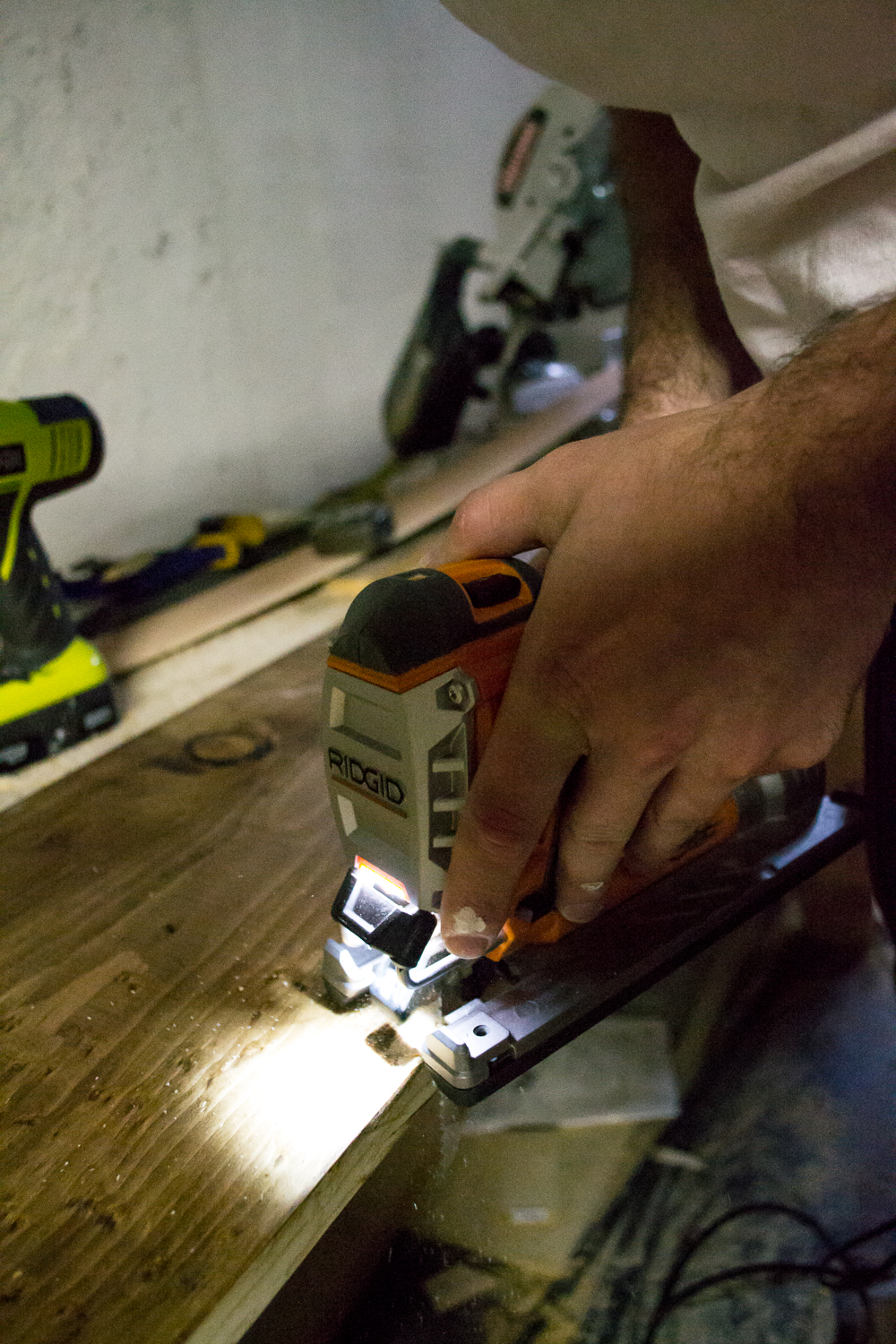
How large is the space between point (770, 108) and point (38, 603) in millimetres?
1057

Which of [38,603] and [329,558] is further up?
[38,603]

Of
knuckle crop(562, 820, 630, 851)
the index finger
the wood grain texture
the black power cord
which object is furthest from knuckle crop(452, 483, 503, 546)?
the black power cord

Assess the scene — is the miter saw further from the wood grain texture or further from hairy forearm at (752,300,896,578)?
hairy forearm at (752,300,896,578)

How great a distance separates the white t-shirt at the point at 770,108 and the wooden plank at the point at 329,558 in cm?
103

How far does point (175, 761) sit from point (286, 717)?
0.18 metres

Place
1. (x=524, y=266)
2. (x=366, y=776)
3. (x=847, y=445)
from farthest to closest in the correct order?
(x=524, y=266) < (x=366, y=776) < (x=847, y=445)

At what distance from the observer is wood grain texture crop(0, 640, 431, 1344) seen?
52 cm

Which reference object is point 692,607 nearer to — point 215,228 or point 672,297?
point 672,297

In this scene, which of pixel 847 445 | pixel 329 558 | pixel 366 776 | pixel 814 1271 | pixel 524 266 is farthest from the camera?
pixel 524 266

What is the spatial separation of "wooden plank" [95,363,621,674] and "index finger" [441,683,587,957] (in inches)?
39.0

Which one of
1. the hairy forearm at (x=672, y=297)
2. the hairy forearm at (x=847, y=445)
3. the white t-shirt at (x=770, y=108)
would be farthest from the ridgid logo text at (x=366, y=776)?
the hairy forearm at (x=672, y=297)

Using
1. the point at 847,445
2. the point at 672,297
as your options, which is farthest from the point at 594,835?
the point at 672,297

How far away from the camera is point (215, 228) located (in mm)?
1885

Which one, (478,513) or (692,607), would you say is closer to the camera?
(692,607)
